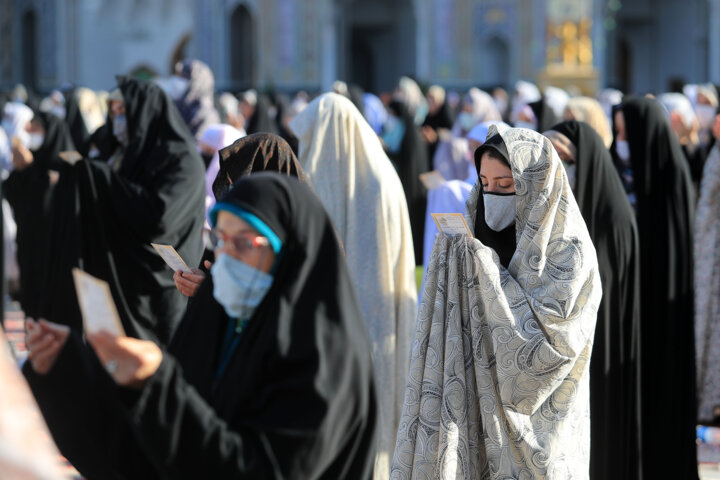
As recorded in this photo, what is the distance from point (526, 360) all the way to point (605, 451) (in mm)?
1140

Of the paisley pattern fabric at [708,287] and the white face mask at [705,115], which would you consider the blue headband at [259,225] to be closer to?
the paisley pattern fabric at [708,287]

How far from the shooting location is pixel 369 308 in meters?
3.86

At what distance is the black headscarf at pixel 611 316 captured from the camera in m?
3.83

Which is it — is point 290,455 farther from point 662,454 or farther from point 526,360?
point 662,454

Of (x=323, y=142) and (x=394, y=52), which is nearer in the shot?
(x=323, y=142)

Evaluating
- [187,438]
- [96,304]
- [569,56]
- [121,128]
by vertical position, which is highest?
[569,56]

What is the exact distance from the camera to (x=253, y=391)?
1.93 m

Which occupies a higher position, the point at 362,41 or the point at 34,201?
the point at 362,41

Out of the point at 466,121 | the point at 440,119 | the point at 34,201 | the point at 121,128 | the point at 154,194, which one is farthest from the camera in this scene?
the point at 440,119

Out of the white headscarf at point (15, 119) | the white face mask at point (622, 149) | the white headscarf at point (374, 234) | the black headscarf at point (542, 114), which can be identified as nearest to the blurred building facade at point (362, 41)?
the white headscarf at point (15, 119)

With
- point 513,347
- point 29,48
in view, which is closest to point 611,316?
point 513,347

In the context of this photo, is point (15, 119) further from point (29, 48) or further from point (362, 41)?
point (362, 41)

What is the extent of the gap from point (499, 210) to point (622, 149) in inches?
86.7

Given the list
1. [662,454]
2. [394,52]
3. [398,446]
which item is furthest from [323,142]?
[394,52]
